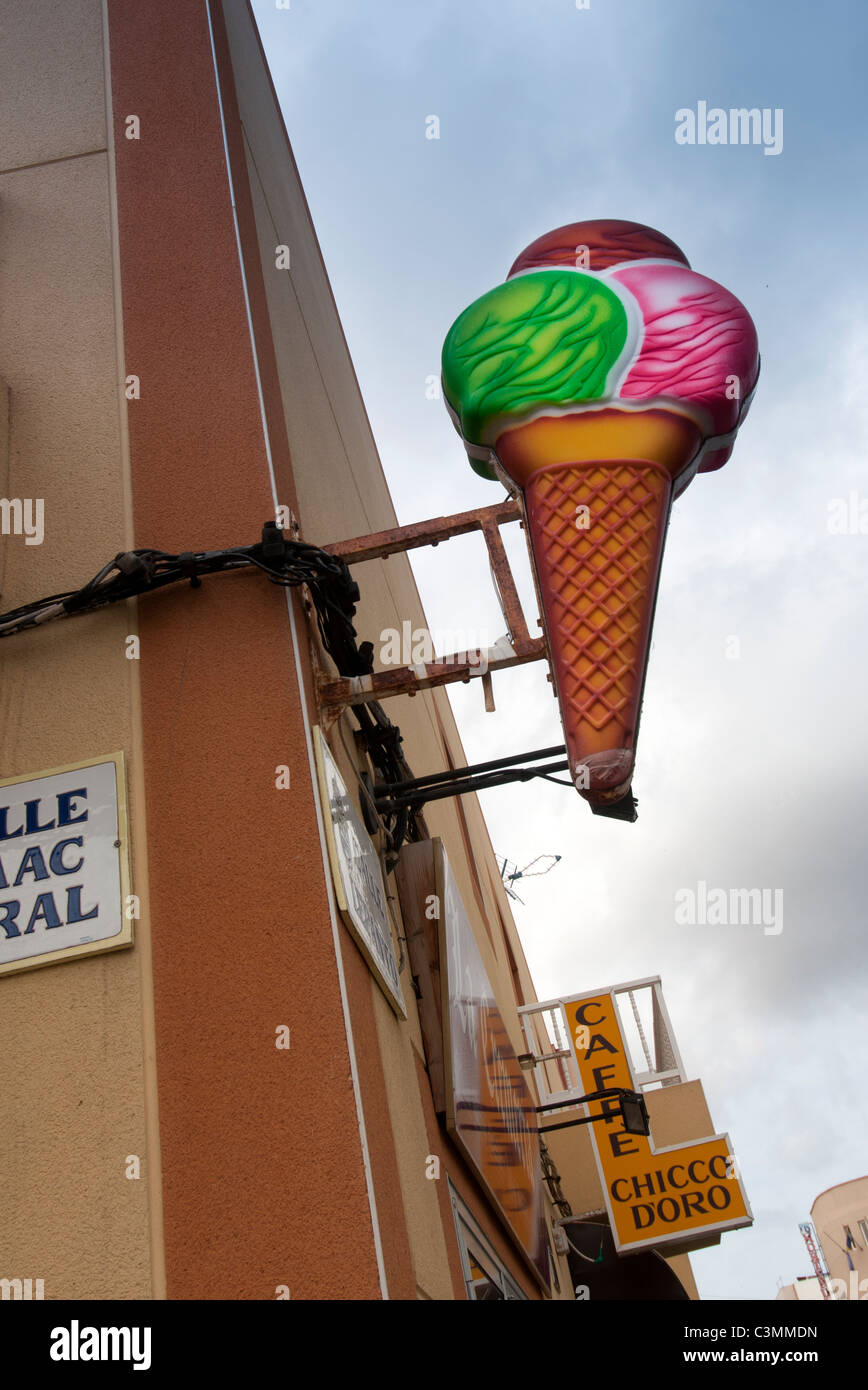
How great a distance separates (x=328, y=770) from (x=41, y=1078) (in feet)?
4.78

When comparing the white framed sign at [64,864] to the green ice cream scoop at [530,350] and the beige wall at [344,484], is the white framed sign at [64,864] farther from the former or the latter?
the green ice cream scoop at [530,350]

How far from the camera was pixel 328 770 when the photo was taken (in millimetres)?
4395

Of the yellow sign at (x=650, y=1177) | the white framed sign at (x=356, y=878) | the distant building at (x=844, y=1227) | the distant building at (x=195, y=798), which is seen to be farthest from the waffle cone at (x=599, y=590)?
the distant building at (x=844, y=1227)

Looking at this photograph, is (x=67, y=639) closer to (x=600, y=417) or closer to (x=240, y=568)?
(x=240, y=568)

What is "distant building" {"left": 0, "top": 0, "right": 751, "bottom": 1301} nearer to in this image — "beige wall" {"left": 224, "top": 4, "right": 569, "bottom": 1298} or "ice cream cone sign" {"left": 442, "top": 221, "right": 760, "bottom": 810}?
"beige wall" {"left": 224, "top": 4, "right": 569, "bottom": 1298}

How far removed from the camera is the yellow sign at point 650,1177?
34.2ft

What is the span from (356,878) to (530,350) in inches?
90.7

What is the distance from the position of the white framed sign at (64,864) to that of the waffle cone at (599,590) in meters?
1.68
